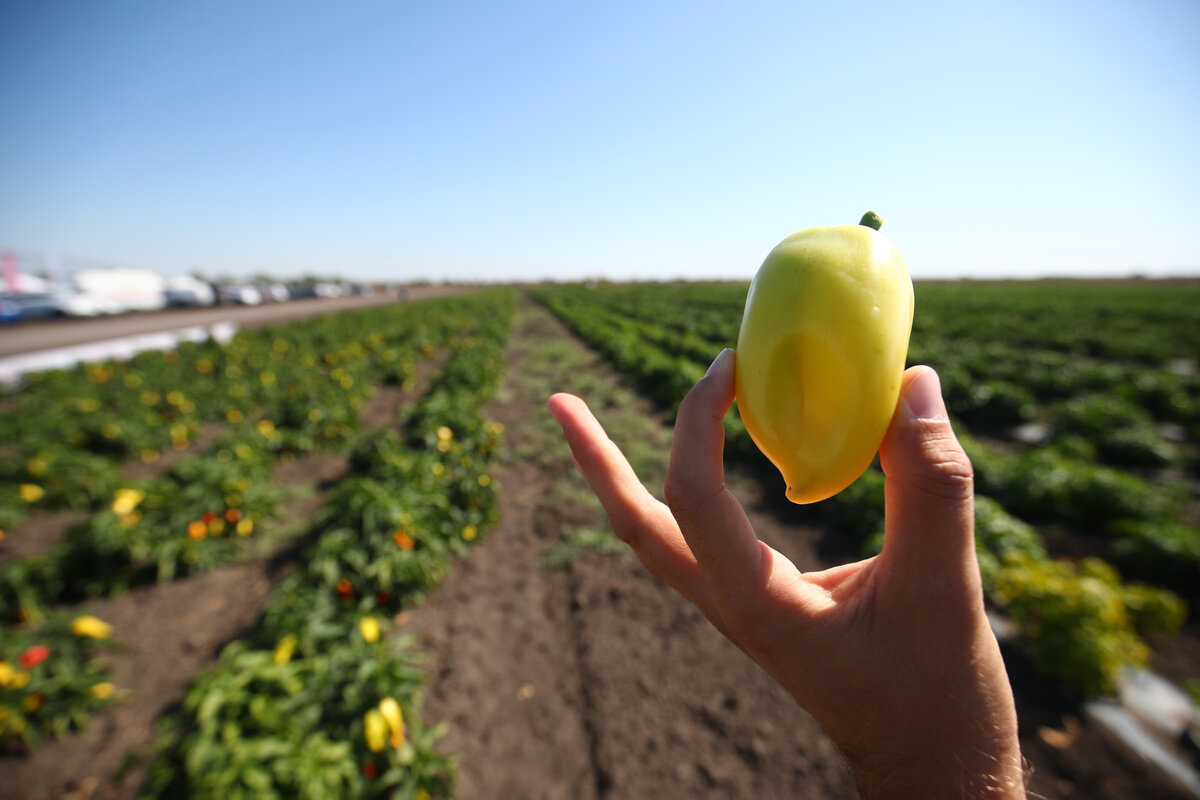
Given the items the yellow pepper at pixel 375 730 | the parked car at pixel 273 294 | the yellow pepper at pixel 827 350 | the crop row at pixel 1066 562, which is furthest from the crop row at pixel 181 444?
the parked car at pixel 273 294

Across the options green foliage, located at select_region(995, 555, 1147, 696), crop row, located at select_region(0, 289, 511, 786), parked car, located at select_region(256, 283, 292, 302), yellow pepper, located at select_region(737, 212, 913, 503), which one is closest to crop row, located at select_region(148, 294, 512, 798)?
crop row, located at select_region(0, 289, 511, 786)

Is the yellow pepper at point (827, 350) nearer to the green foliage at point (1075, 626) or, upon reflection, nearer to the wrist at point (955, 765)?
the wrist at point (955, 765)

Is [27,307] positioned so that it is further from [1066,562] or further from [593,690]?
[1066,562]

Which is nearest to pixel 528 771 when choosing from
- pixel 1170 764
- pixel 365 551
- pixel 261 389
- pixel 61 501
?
pixel 365 551

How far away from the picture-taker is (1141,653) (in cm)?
302

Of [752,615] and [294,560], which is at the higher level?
[752,615]

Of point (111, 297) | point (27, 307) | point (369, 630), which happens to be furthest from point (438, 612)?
point (111, 297)

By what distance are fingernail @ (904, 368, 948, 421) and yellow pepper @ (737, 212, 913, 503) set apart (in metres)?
0.03

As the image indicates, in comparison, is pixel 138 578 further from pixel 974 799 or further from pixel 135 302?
pixel 135 302

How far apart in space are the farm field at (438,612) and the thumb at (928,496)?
27.2 inches

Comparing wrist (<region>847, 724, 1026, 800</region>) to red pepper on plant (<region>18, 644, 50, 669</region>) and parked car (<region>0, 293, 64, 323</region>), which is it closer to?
red pepper on plant (<region>18, 644, 50, 669</region>)

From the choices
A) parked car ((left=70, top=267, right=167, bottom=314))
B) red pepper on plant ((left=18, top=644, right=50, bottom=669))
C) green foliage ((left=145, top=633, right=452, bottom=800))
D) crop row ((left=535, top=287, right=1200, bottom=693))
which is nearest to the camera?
green foliage ((left=145, top=633, right=452, bottom=800))

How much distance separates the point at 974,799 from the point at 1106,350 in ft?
67.8

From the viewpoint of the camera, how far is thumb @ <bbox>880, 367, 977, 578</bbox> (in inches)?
31.4
